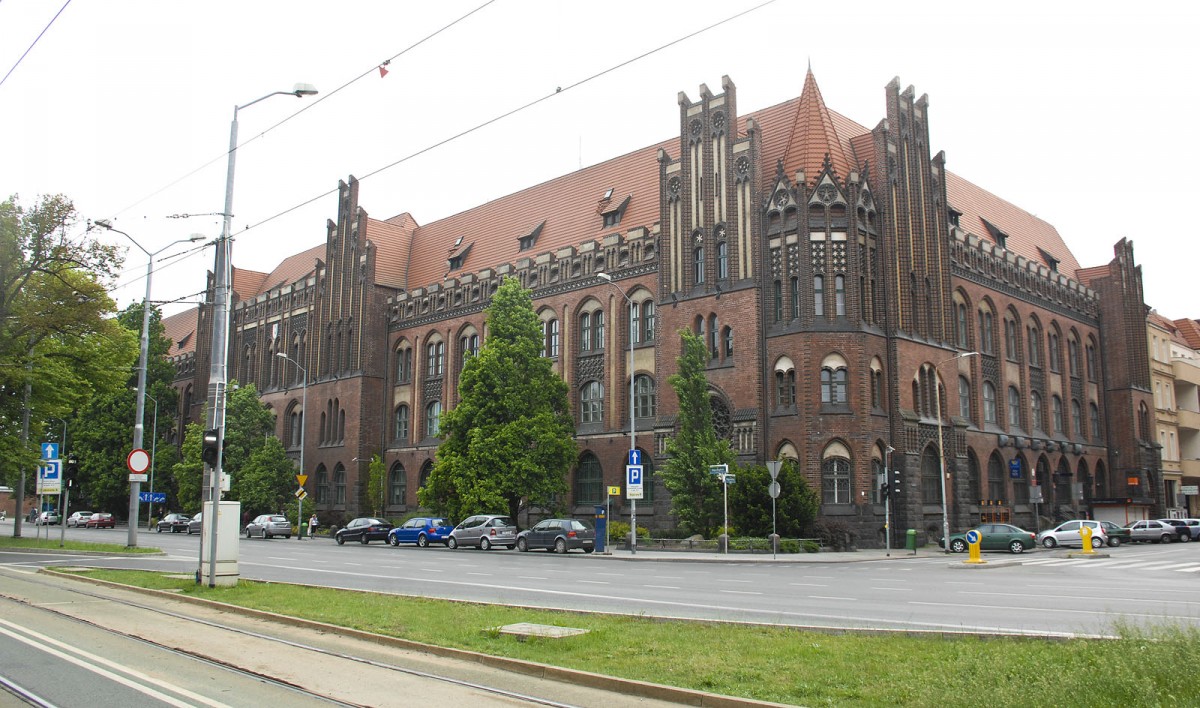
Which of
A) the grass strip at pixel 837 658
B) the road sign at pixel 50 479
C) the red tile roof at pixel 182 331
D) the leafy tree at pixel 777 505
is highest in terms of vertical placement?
the red tile roof at pixel 182 331

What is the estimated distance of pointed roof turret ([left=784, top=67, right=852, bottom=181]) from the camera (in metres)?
41.1

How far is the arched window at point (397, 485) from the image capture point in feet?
186

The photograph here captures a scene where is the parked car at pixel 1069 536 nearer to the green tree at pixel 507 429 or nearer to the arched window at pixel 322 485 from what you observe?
the green tree at pixel 507 429

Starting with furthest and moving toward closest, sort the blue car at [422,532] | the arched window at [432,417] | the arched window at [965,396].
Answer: the arched window at [432,417]
the arched window at [965,396]
the blue car at [422,532]

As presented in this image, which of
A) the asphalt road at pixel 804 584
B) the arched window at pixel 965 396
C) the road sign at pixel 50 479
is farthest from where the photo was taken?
the arched window at pixel 965 396

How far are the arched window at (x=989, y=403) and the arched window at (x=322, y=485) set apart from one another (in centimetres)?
3820

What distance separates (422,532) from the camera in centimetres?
4262

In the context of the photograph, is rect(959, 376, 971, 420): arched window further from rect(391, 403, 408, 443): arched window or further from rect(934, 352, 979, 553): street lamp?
rect(391, 403, 408, 443): arched window

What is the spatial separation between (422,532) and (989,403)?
94.2 ft

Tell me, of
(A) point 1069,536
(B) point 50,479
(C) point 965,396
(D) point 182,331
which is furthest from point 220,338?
(D) point 182,331

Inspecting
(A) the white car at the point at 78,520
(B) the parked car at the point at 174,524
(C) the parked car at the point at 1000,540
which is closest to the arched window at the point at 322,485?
(B) the parked car at the point at 174,524

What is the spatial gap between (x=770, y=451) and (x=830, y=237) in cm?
906

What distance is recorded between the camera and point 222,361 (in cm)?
1855

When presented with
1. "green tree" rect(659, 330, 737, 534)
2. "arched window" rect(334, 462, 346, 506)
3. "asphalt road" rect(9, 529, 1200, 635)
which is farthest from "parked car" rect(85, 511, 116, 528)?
"green tree" rect(659, 330, 737, 534)
